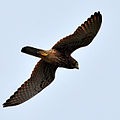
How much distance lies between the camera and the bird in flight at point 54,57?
66.9 ft

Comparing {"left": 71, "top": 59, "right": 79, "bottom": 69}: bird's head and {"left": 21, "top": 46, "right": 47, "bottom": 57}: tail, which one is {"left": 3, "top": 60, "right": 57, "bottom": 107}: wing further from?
{"left": 71, "top": 59, "right": 79, "bottom": 69}: bird's head

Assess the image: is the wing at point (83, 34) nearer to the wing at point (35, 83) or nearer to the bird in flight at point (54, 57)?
the bird in flight at point (54, 57)

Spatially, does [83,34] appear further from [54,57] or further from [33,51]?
[33,51]

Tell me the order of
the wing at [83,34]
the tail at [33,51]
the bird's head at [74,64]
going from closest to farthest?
the tail at [33,51]
the wing at [83,34]
the bird's head at [74,64]

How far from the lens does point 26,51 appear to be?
2017cm

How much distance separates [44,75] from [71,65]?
125cm

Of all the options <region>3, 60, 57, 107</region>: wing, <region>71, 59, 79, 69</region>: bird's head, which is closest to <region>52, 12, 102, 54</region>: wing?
<region>71, 59, 79, 69</region>: bird's head

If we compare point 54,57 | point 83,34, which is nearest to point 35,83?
point 54,57

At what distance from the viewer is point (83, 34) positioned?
20.5m

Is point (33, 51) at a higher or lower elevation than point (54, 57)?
higher

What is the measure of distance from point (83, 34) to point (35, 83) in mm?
2841

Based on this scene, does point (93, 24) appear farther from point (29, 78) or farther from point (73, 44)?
point (29, 78)

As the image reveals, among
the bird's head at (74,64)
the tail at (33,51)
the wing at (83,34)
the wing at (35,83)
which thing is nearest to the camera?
the tail at (33,51)

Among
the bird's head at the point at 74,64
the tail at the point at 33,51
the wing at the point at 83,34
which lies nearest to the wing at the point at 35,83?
the tail at the point at 33,51
